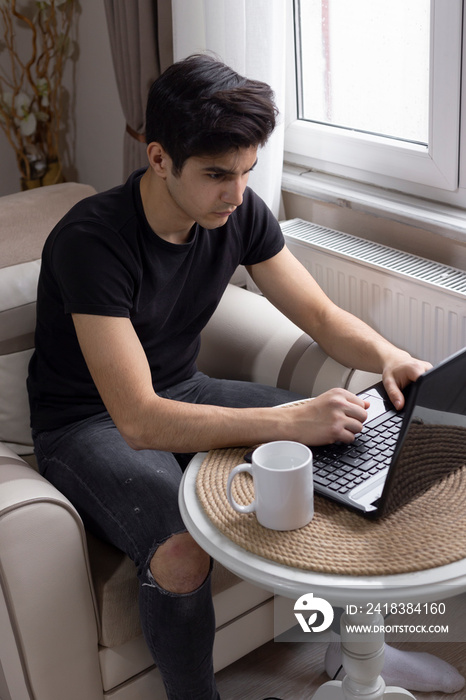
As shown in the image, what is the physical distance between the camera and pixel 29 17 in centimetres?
317

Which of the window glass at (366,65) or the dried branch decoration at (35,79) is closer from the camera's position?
the window glass at (366,65)

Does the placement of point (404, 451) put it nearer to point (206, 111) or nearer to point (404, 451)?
point (404, 451)

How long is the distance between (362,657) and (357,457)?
323mm

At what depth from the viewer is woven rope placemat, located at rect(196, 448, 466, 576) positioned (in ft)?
3.20

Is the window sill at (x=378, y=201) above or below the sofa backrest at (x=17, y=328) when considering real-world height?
above

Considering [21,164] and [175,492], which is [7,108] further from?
[175,492]

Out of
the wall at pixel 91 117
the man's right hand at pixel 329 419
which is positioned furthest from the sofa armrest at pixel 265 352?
the wall at pixel 91 117

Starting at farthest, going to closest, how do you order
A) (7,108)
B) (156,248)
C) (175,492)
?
(7,108), (156,248), (175,492)

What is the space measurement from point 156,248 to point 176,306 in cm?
15

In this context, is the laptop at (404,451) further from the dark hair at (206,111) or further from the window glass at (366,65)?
the window glass at (366,65)

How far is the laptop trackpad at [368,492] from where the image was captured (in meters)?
1.07

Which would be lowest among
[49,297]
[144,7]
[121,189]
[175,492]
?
[175,492]

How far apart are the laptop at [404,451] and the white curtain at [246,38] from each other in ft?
3.35

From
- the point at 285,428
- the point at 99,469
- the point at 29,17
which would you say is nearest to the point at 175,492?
the point at 99,469
